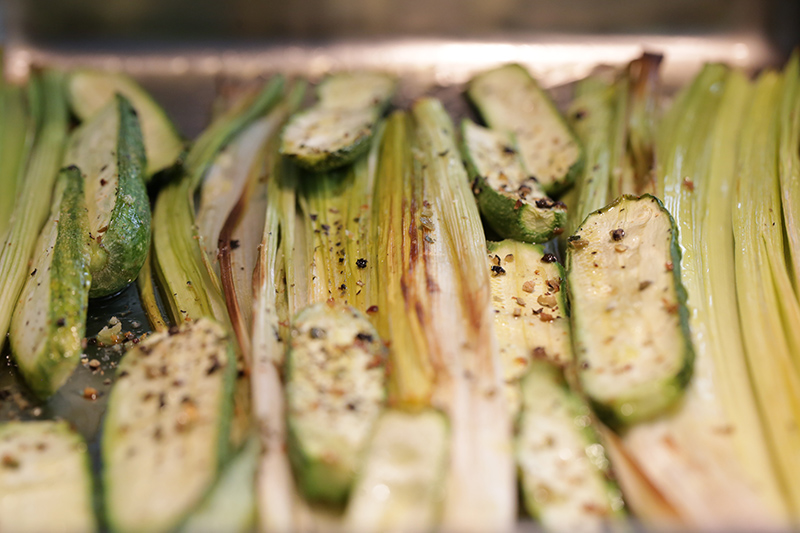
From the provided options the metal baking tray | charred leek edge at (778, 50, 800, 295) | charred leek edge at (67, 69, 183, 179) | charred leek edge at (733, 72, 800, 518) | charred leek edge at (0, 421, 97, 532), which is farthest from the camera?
the metal baking tray

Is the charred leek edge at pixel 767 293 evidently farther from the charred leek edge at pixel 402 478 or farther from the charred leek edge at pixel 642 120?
the charred leek edge at pixel 402 478

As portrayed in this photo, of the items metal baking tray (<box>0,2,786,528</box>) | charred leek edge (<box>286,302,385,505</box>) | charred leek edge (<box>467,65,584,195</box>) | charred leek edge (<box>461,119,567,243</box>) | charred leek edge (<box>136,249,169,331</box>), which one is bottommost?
charred leek edge (<box>286,302,385,505</box>)

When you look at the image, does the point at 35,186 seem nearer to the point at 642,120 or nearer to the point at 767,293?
the point at 642,120

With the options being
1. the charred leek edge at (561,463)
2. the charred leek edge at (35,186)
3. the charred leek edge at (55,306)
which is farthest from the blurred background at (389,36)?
the charred leek edge at (561,463)

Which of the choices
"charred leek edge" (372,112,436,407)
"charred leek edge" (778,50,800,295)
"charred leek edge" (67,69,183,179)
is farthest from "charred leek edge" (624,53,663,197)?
"charred leek edge" (67,69,183,179)

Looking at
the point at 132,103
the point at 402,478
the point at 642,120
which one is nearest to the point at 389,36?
the point at 132,103

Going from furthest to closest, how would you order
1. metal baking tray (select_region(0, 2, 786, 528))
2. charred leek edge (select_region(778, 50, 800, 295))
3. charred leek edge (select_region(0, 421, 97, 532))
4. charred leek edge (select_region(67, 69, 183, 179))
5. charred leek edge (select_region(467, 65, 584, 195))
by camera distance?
metal baking tray (select_region(0, 2, 786, 528)), charred leek edge (select_region(67, 69, 183, 179)), charred leek edge (select_region(467, 65, 584, 195)), charred leek edge (select_region(778, 50, 800, 295)), charred leek edge (select_region(0, 421, 97, 532))

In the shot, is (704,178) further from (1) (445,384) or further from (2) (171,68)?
(2) (171,68)

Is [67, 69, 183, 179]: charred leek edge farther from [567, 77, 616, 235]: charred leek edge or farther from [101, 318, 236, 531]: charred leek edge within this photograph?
[567, 77, 616, 235]: charred leek edge
